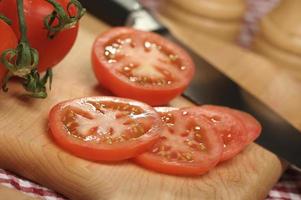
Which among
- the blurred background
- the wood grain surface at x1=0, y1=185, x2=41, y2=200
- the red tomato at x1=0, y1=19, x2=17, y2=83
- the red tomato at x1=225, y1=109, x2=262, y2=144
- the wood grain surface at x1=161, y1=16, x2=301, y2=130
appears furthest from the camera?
the blurred background

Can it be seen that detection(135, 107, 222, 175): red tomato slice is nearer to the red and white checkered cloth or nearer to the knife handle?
the red and white checkered cloth

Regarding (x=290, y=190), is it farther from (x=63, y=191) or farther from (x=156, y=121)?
(x=63, y=191)

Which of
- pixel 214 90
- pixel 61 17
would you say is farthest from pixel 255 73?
pixel 61 17

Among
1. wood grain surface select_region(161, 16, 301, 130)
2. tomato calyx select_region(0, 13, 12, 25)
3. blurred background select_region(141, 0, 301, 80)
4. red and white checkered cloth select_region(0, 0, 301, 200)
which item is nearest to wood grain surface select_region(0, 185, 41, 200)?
red and white checkered cloth select_region(0, 0, 301, 200)

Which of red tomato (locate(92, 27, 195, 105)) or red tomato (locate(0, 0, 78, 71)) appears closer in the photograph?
red tomato (locate(0, 0, 78, 71))

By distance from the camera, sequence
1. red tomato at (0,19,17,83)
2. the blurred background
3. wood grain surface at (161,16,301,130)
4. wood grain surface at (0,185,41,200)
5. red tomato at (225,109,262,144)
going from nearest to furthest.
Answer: wood grain surface at (0,185,41,200)
red tomato at (0,19,17,83)
red tomato at (225,109,262,144)
wood grain surface at (161,16,301,130)
the blurred background

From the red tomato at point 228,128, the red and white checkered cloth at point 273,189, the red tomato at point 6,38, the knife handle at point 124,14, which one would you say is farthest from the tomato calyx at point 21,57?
the knife handle at point 124,14

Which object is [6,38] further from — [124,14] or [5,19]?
[124,14]
